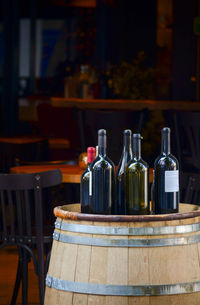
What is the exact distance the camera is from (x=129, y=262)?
7.97 feet

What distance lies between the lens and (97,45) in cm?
1337

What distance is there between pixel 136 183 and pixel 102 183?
4.9 inches

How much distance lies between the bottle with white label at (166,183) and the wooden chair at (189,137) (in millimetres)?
2913

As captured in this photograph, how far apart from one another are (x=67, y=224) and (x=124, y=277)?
27cm

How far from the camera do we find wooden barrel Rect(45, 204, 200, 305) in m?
2.43

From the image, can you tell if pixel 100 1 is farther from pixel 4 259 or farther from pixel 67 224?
pixel 67 224

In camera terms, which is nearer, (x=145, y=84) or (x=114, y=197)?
(x=114, y=197)

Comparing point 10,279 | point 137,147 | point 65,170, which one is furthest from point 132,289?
point 10,279

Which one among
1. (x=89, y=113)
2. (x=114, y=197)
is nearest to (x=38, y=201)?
(x=114, y=197)

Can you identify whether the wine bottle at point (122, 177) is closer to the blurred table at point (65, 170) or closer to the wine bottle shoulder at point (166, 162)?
the wine bottle shoulder at point (166, 162)

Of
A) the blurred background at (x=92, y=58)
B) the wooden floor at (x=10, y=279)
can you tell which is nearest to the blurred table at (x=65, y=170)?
the wooden floor at (x=10, y=279)

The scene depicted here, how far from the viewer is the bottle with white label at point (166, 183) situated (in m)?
2.70

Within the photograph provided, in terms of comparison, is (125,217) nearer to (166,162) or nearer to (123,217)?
(123,217)

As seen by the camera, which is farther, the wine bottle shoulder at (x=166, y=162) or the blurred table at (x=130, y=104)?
the blurred table at (x=130, y=104)
